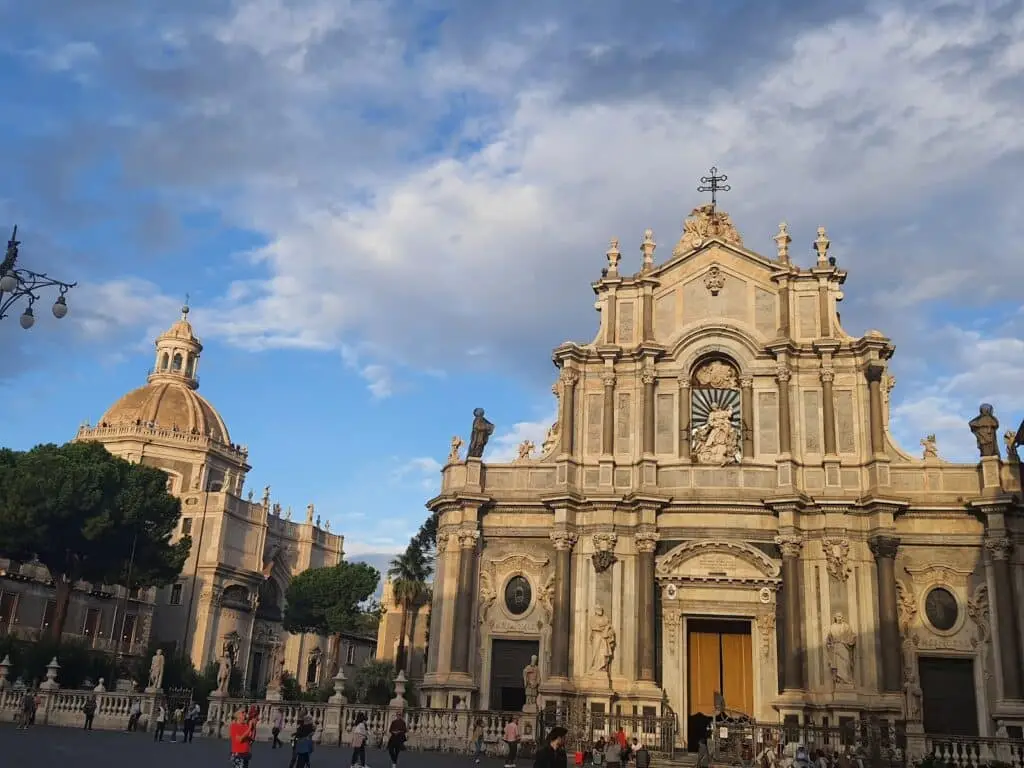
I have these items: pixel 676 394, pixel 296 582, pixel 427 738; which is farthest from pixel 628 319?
pixel 296 582

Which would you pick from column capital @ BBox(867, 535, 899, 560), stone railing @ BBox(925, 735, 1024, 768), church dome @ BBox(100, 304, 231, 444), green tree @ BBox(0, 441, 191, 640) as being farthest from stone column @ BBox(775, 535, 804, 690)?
church dome @ BBox(100, 304, 231, 444)

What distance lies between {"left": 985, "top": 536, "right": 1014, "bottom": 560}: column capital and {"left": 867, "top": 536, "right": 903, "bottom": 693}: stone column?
2.48 metres

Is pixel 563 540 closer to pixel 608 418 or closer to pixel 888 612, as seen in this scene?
pixel 608 418

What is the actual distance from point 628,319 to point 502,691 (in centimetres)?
1223

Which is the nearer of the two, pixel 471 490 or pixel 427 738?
pixel 427 738

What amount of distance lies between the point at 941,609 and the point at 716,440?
7.83 m

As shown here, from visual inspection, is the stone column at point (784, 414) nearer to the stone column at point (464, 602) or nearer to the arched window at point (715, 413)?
the arched window at point (715, 413)

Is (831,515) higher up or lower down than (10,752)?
higher up

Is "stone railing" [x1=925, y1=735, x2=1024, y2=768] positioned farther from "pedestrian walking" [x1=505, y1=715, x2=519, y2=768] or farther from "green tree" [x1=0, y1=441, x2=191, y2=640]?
"green tree" [x1=0, y1=441, x2=191, y2=640]

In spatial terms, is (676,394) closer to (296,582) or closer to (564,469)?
(564,469)

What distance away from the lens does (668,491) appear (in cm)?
3036

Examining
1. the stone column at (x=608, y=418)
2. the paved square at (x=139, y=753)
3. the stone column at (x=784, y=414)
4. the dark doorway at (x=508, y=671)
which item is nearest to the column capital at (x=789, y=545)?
the stone column at (x=784, y=414)

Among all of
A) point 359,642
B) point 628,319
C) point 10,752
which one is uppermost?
point 628,319

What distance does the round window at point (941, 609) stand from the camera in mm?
28297
